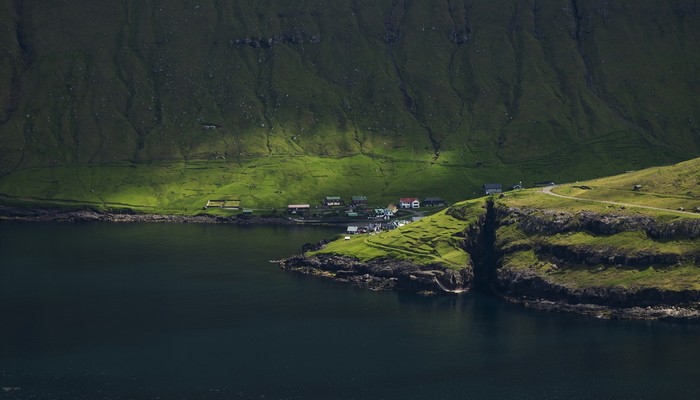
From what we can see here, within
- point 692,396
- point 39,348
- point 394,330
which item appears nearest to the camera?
point 692,396

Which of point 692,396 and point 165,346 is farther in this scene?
point 165,346

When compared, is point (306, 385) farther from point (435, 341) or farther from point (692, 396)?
point (692, 396)

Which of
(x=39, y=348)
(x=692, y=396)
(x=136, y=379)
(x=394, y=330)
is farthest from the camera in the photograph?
(x=394, y=330)

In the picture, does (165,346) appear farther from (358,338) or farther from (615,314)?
(615,314)

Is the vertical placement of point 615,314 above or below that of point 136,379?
above

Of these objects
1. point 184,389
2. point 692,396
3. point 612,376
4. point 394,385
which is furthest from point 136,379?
point 692,396

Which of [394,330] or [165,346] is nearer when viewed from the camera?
[165,346]

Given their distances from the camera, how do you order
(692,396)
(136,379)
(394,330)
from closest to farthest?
(692,396), (136,379), (394,330)

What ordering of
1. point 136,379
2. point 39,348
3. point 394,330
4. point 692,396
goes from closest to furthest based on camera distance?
point 692,396
point 136,379
point 39,348
point 394,330

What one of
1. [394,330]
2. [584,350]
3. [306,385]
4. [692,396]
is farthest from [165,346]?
[692,396]
